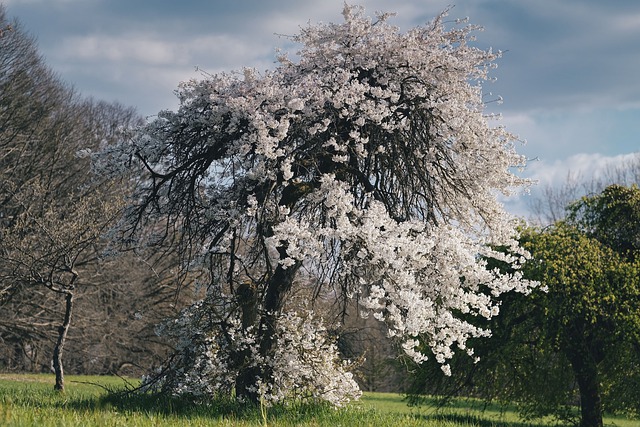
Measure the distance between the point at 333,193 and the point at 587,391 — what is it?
10.9 m

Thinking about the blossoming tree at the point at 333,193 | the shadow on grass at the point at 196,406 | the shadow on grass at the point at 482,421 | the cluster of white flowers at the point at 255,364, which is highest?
the blossoming tree at the point at 333,193

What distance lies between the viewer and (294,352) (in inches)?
462

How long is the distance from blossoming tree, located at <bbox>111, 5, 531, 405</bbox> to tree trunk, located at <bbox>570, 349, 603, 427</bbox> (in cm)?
624

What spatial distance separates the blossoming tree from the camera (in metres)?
10.9

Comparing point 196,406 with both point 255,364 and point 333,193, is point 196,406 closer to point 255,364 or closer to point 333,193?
point 255,364

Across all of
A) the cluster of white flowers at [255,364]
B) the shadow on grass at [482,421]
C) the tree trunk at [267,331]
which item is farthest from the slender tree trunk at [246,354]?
the shadow on grass at [482,421]

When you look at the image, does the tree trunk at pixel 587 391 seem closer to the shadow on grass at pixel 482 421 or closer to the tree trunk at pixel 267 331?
the shadow on grass at pixel 482 421

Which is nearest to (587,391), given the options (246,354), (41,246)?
(246,354)

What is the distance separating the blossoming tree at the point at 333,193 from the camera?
35.9 ft

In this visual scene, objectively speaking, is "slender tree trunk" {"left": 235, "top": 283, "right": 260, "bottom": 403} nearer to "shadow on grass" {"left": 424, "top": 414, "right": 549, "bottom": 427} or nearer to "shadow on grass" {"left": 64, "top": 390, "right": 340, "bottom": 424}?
"shadow on grass" {"left": 64, "top": 390, "right": 340, "bottom": 424}

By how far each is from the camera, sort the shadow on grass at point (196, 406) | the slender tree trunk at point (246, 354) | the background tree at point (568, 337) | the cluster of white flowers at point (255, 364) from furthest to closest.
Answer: the background tree at point (568, 337)
the slender tree trunk at point (246, 354)
the cluster of white flowers at point (255, 364)
the shadow on grass at point (196, 406)

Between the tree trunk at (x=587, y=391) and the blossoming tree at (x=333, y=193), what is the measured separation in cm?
624

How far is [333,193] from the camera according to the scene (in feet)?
36.0

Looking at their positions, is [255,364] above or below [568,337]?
below
